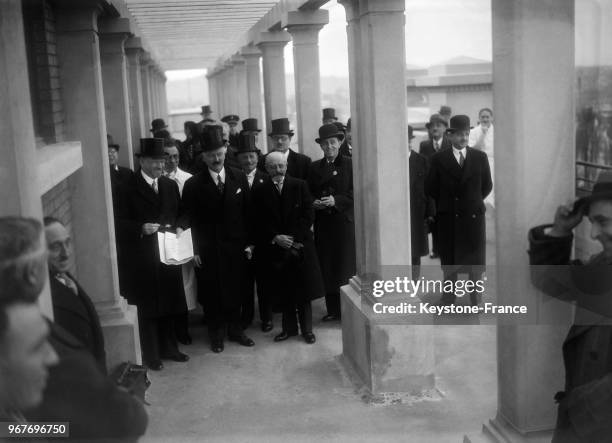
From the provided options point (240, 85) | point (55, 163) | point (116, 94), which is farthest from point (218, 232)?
point (240, 85)

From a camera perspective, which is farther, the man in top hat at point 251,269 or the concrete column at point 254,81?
the concrete column at point 254,81

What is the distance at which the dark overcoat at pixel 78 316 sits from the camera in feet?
9.35

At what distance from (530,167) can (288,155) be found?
4920 millimetres

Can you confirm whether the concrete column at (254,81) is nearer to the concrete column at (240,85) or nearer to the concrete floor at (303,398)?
the concrete column at (240,85)

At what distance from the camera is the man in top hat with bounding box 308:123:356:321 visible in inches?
282

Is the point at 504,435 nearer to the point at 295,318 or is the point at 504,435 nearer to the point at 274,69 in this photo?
the point at 295,318

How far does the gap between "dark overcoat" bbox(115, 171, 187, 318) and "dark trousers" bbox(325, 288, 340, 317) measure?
158cm

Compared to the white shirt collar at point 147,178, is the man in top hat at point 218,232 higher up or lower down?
lower down

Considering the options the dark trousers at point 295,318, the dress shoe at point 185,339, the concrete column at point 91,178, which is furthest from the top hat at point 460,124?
the concrete column at point 91,178

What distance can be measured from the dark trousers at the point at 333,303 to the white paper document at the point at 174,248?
1621 mm

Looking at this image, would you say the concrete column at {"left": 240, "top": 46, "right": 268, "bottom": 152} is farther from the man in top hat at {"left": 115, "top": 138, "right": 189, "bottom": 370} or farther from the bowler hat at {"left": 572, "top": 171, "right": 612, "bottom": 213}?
the bowler hat at {"left": 572, "top": 171, "right": 612, "bottom": 213}

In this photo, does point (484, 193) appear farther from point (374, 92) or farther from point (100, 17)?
point (100, 17)

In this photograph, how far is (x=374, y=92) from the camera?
518cm

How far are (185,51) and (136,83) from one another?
510cm
